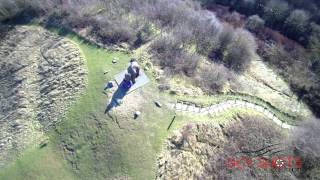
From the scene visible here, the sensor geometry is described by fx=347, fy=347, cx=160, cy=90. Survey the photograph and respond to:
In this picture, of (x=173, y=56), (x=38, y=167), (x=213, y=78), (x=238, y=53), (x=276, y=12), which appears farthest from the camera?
(x=276, y=12)

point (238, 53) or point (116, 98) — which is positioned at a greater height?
point (116, 98)

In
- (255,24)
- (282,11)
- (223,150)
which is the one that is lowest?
(223,150)

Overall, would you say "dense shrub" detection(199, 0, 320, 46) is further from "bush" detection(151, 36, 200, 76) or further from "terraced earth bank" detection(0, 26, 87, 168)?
"terraced earth bank" detection(0, 26, 87, 168)

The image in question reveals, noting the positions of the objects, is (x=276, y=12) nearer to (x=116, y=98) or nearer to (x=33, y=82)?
(x=116, y=98)

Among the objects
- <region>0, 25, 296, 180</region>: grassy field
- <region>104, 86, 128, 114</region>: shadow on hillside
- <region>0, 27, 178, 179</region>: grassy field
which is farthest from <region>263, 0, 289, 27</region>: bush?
<region>104, 86, 128, 114</region>: shadow on hillside

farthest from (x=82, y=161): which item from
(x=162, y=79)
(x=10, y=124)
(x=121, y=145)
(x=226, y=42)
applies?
(x=226, y=42)

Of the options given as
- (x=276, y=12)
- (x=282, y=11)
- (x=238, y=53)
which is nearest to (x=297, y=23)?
(x=282, y=11)

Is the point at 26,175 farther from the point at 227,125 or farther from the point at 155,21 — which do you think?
the point at 155,21
